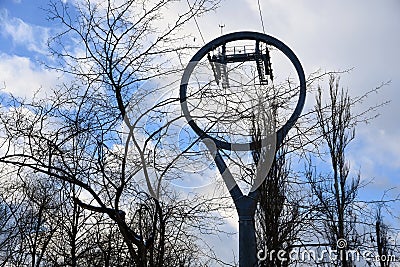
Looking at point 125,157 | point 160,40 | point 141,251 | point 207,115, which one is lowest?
point 141,251

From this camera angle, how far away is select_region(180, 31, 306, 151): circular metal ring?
417 centimetres

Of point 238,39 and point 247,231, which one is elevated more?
point 238,39

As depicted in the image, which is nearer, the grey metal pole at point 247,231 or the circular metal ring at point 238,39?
the grey metal pole at point 247,231

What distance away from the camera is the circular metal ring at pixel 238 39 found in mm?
4172

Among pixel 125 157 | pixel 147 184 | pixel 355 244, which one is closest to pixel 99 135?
pixel 125 157

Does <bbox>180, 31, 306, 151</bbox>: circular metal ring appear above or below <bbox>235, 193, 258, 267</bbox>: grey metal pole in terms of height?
above

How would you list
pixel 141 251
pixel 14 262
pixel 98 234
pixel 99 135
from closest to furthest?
pixel 141 251 < pixel 99 135 < pixel 98 234 < pixel 14 262

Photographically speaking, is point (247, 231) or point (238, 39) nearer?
point (247, 231)

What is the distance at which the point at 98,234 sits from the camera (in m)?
5.02

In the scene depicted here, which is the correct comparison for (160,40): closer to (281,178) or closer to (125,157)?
(125,157)

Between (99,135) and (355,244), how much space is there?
2.88m

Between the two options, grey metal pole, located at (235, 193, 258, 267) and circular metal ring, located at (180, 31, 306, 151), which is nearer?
grey metal pole, located at (235, 193, 258, 267)

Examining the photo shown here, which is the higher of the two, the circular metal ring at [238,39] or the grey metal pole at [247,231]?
the circular metal ring at [238,39]

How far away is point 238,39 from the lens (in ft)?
14.9
